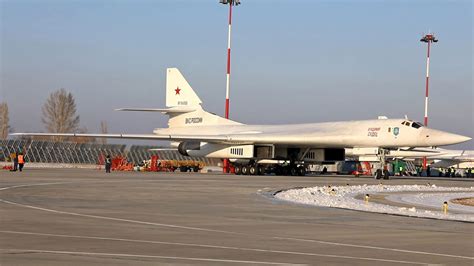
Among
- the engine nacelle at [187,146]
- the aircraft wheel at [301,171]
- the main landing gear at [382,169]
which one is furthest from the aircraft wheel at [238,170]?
the main landing gear at [382,169]

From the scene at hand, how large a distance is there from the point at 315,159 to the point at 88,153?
1356 inches

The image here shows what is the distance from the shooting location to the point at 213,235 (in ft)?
38.9

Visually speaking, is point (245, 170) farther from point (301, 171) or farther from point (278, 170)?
point (301, 171)

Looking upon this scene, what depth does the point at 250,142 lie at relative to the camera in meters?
47.6

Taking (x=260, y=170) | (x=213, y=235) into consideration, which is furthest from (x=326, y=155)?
(x=213, y=235)

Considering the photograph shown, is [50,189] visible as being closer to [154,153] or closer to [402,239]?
[402,239]

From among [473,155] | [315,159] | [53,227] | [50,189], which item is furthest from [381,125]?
[473,155]

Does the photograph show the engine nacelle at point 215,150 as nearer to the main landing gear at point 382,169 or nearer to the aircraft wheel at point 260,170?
the aircraft wheel at point 260,170

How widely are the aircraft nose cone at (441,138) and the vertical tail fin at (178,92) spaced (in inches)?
698

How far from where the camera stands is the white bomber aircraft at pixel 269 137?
41812 mm

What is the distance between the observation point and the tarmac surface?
9305mm

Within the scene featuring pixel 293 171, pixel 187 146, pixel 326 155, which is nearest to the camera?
pixel 326 155

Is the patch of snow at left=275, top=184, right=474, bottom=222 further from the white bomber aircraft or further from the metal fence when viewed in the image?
the metal fence

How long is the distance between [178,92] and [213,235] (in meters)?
42.9
